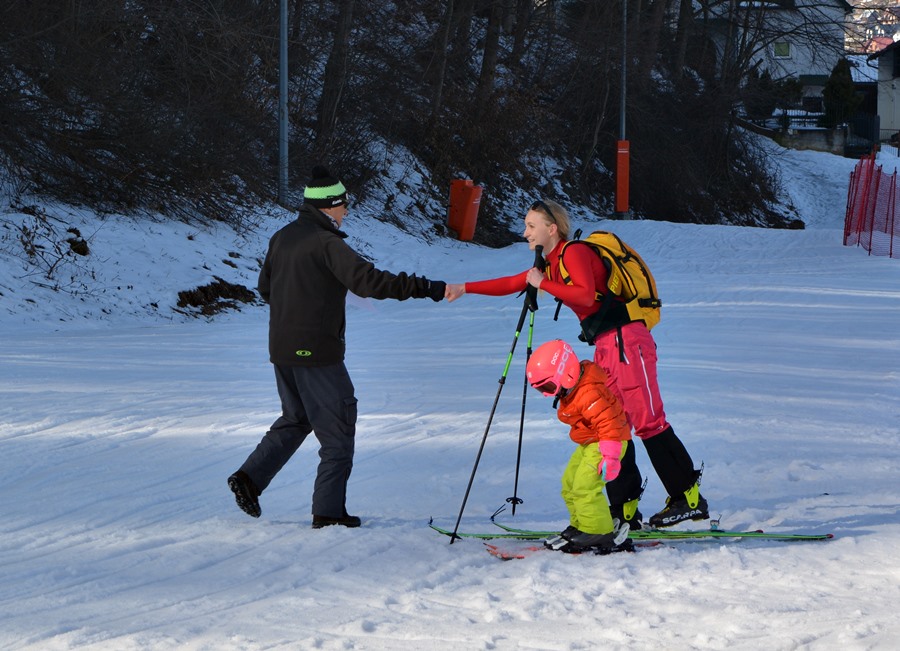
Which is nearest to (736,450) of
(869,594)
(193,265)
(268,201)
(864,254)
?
(869,594)

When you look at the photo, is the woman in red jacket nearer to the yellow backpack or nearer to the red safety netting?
the yellow backpack

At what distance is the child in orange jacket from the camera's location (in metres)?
5.17

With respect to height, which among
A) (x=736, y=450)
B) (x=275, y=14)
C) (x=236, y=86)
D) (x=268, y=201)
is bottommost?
(x=736, y=450)

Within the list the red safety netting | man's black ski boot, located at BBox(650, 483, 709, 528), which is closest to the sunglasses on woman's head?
man's black ski boot, located at BBox(650, 483, 709, 528)

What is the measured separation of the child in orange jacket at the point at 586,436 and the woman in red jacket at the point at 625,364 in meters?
0.28

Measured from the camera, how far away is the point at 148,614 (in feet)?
14.6

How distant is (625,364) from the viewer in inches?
218

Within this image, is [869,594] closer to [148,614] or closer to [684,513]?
[684,513]

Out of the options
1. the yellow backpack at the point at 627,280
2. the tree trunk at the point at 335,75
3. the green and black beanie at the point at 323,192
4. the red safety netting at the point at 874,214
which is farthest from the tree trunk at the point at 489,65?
the yellow backpack at the point at 627,280

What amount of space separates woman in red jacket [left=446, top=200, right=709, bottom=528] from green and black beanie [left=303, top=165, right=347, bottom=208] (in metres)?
0.67

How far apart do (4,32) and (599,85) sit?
25354 millimetres

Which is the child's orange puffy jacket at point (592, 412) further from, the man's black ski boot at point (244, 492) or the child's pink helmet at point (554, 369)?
the man's black ski boot at point (244, 492)

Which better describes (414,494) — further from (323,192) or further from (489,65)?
(489,65)

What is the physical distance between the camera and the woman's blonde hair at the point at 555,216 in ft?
18.4
